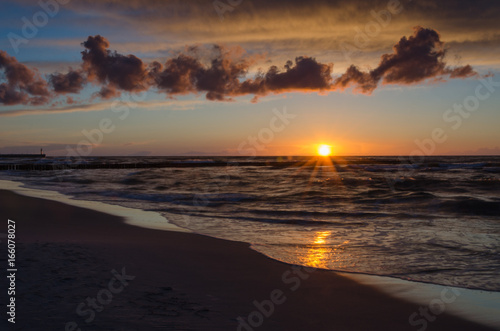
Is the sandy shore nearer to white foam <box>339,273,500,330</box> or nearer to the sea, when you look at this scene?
white foam <box>339,273,500,330</box>

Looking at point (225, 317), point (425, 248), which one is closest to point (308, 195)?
point (425, 248)

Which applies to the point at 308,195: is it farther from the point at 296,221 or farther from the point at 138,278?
the point at 138,278

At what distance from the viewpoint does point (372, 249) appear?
31.7ft

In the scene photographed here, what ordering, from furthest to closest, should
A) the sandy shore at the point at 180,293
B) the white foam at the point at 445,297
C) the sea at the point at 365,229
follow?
the sea at the point at 365,229 → the white foam at the point at 445,297 → the sandy shore at the point at 180,293

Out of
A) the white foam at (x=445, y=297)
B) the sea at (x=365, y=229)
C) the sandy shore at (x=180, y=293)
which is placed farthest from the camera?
the sea at (x=365, y=229)

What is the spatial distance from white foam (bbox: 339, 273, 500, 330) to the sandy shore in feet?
0.88

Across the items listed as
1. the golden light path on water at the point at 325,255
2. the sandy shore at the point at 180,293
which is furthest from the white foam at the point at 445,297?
the golden light path on water at the point at 325,255

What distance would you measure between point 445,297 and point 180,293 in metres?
4.28

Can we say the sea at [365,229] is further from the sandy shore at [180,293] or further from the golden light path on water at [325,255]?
the sandy shore at [180,293]

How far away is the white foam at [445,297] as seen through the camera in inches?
215

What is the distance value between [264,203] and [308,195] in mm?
4947

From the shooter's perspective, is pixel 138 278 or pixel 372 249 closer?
pixel 138 278

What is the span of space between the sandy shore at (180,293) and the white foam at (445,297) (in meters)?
0.27

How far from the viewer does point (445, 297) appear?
6223 mm
